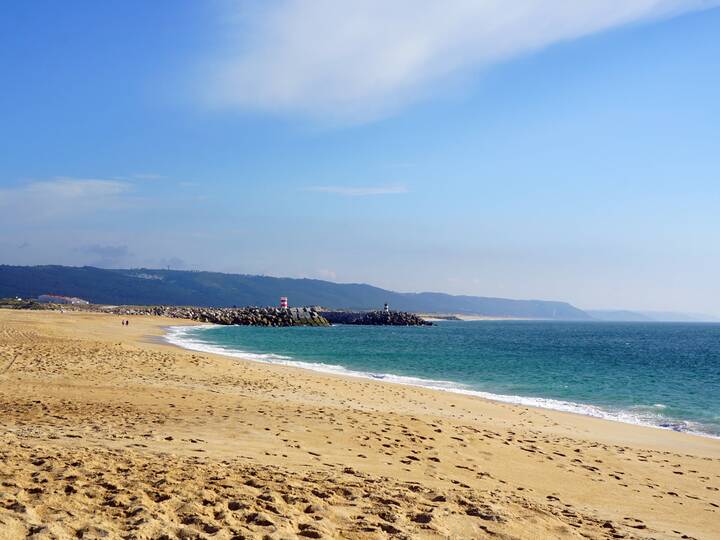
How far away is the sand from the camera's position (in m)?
5.98

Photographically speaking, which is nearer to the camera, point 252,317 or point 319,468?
point 319,468

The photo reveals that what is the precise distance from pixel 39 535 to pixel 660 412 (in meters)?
21.2

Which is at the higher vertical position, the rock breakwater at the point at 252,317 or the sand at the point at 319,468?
the sand at the point at 319,468

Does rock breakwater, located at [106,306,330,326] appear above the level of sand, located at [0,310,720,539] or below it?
below

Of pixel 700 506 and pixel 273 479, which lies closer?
pixel 273 479

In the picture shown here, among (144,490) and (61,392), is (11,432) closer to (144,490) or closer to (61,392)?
(144,490)

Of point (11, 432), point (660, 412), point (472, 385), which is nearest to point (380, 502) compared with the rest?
point (11, 432)

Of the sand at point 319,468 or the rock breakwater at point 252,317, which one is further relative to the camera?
the rock breakwater at point 252,317

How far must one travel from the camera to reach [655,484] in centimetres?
1013

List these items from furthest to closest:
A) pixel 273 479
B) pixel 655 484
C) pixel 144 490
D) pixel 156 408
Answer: pixel 156 408, pixel 655 484, pixel 273 479, pixel 144 490

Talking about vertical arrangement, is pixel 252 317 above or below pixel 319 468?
below

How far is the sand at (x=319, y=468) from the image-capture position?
5977 millimetres

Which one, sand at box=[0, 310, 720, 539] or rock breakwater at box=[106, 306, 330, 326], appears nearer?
sand at box=[0, 310, 720, 539]

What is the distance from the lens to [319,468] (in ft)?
28.0
